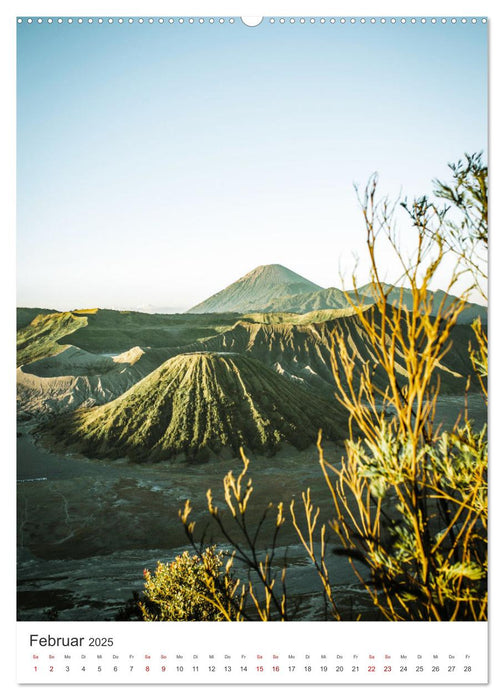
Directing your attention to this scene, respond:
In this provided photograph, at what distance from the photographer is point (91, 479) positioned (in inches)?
249

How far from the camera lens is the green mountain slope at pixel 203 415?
706 cm

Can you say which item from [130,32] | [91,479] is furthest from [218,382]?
[130,32]

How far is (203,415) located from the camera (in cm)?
796

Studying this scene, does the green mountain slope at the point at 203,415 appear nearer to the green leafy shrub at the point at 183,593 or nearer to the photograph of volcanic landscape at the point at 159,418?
the photograph of volcanic landscape at the point at 159,418

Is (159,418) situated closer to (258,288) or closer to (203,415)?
(203,415)

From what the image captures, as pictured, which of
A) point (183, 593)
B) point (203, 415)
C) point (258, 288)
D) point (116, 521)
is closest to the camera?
point (183, 593)

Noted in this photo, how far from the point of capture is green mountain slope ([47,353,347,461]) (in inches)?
278

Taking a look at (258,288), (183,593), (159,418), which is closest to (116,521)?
(159,418)

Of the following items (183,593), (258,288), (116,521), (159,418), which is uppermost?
(258,288)

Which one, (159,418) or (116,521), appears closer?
(116,521)

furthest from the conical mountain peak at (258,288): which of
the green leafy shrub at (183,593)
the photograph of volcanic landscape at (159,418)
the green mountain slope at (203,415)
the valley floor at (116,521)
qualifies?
the green leafy shrub at (183,593)

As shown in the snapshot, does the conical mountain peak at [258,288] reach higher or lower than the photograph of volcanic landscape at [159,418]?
higher

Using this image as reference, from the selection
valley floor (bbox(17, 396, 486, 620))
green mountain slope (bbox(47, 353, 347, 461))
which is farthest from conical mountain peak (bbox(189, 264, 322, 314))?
green mountain slope (bbox(47, 353, 347, 461))

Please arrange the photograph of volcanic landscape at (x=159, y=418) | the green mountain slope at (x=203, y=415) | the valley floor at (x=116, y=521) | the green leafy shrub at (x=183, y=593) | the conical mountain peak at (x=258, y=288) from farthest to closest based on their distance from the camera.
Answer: the green mountain slope at (x=203, y=415)
the conical mountain peak at (x=258, y=288)
the photograph of volcanic landscape at (x=159, y=418)
the valley floor at (x=116, y=521)
the green leafy shrub at (x=183, y=593)
